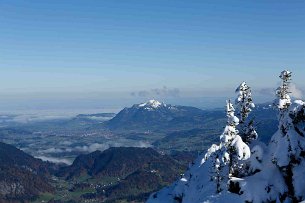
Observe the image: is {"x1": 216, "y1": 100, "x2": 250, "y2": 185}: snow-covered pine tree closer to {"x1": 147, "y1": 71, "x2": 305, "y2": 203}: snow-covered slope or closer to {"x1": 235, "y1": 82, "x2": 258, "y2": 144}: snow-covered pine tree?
{"x1": 147, "y1": 71, "x2": 305, "y2": 203}: snow-covered slope

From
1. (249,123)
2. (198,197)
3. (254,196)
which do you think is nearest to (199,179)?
(198,197)

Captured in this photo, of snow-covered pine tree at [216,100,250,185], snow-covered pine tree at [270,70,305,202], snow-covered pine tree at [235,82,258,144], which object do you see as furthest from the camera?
snow-covered pine tree at [235,82,258,144]

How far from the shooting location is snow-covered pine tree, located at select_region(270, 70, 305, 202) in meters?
81.1

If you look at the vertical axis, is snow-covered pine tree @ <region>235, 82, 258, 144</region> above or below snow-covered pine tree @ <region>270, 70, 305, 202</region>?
above

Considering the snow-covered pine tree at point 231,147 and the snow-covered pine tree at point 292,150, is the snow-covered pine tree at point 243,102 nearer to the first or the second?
the snow-covered pine tree at point 231,147

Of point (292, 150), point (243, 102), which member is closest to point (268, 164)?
point (292, 150)

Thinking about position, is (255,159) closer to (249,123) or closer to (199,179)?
(249,123)

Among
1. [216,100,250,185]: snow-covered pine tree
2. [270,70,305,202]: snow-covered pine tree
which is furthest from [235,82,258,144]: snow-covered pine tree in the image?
[270,70,305,202]: snow-covered pine tree

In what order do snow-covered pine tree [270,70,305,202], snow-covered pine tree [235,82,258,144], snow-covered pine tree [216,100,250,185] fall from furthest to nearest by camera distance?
snow-covered pine tree [235,82,258,144], snow-covered pine tree [216,100,250,185], snow-covered pine tree [270,70,305,202]

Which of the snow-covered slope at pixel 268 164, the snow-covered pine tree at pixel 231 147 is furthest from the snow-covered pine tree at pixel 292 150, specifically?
the snow-covered pine tree at pixel 231 147

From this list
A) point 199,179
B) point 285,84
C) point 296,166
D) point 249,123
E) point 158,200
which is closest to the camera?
point 296,166

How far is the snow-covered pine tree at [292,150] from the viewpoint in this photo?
266 feet

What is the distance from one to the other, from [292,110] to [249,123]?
17898 millimetres

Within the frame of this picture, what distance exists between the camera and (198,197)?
103 meters
